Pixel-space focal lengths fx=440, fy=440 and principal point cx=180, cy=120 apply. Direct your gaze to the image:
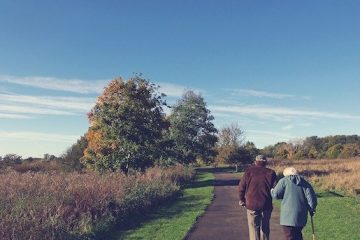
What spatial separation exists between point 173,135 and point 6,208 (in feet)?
141

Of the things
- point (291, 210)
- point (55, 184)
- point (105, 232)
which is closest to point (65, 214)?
point (105, 232)

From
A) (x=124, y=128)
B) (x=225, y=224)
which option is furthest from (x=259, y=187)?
(x=124, y=128)

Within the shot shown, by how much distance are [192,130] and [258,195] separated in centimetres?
4663

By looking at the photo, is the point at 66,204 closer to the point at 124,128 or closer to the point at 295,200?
the point at 295,200

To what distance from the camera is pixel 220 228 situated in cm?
1386

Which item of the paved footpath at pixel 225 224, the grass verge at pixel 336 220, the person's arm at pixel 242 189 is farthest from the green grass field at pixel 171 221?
the grass verge at pixel 336 220

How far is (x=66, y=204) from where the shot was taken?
46.6 feet

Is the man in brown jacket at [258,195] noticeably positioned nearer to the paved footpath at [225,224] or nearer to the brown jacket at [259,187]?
the brown jacket at [259,187]

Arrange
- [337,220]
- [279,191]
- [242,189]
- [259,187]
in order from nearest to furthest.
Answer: [279,191]
[259,187]
[242,189]
[337,220]

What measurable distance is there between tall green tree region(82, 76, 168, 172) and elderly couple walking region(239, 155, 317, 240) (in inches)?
863

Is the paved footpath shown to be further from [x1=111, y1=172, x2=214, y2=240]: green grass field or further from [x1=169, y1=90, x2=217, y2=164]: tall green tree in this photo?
[x1=169, y1=90, x2=217, y2=164]: tall green tree

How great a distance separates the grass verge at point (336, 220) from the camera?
12.1 metres

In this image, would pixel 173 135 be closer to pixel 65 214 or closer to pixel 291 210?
pixel 65 214

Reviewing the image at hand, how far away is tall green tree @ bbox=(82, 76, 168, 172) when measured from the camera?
105 ft
